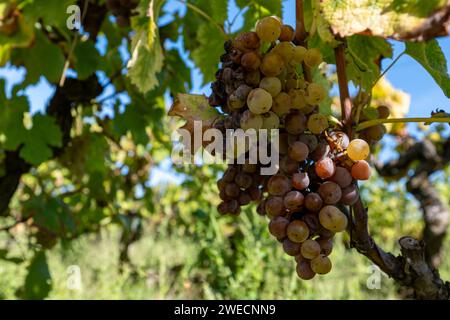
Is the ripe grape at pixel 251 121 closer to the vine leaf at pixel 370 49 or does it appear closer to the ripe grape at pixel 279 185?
the ripe grape at pixel 279 185

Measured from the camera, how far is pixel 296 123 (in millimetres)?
767

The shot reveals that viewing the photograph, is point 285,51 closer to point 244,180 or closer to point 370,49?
point 244,180

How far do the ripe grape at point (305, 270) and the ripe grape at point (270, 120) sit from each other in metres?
0.20

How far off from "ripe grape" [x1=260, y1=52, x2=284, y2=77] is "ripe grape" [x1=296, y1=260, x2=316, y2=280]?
0.28 meters

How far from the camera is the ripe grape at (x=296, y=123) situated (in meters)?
0.77

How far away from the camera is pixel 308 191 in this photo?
802 mm

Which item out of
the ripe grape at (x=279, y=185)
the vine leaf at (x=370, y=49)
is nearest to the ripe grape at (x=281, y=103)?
the ripe grape at (x=279, y=185)

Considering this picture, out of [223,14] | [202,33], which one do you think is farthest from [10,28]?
[202,33]

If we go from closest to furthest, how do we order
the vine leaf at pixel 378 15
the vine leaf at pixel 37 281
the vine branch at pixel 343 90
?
the vine leaf at pixel 378 15 < the vine branch at pixel 343 90 < the vine leaf at pixel 37 281

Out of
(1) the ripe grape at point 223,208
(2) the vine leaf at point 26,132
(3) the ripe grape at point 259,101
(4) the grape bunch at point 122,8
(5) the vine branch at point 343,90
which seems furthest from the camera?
(2) the vine leaf at point 26,132

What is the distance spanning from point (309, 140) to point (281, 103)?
0.24 feet

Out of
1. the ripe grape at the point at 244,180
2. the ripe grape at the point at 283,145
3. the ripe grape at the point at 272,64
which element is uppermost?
the ripe grape at the point at 272,64

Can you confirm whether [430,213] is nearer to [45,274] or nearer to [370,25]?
[45,274]
